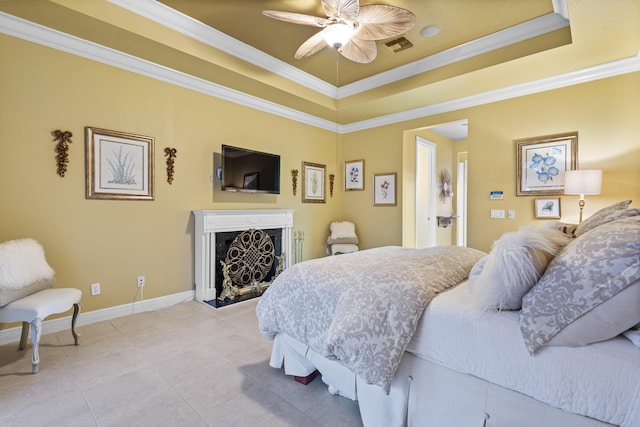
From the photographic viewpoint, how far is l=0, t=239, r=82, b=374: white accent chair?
6.64 feet

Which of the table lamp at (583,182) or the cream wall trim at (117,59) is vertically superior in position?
the cream wall trim at (117,59)

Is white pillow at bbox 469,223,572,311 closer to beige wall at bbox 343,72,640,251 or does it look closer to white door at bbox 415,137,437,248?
beige wall at bbox 343,72,640,251

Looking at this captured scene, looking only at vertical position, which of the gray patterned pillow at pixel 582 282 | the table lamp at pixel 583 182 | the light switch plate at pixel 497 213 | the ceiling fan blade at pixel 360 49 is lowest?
the gray patterned pillow at pixel 582 282

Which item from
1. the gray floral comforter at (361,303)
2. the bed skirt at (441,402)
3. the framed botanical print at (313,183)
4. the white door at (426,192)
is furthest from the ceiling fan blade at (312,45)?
the white door at (426,192)

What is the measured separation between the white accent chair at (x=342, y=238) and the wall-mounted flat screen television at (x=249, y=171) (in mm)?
1306

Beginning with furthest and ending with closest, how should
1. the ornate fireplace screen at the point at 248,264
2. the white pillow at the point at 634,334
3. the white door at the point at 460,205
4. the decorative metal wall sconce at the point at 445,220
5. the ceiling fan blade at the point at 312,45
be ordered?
the white door at the point at 460,205 < the decorative metal wall sconce at the point at 445,220 < the ornate fireplace screen at the point at 248,264 < the ceiling fan blade at the point at 312,45 < the white pillow at the point at 634,334

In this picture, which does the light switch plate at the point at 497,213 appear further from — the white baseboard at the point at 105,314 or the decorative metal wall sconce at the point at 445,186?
the white baseboard at the point at 105,314

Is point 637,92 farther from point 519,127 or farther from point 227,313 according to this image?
point 227,313

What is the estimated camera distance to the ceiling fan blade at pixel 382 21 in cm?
219

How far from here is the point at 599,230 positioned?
1222 millimetres

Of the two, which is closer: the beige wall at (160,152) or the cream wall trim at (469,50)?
the beige wall at (160,152)

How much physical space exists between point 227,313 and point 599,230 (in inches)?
121

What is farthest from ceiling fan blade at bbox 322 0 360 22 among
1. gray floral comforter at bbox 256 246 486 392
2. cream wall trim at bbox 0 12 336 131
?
cream wall trim at bbox 0 12 336 131

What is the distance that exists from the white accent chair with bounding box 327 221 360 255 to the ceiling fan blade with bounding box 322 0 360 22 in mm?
3327
